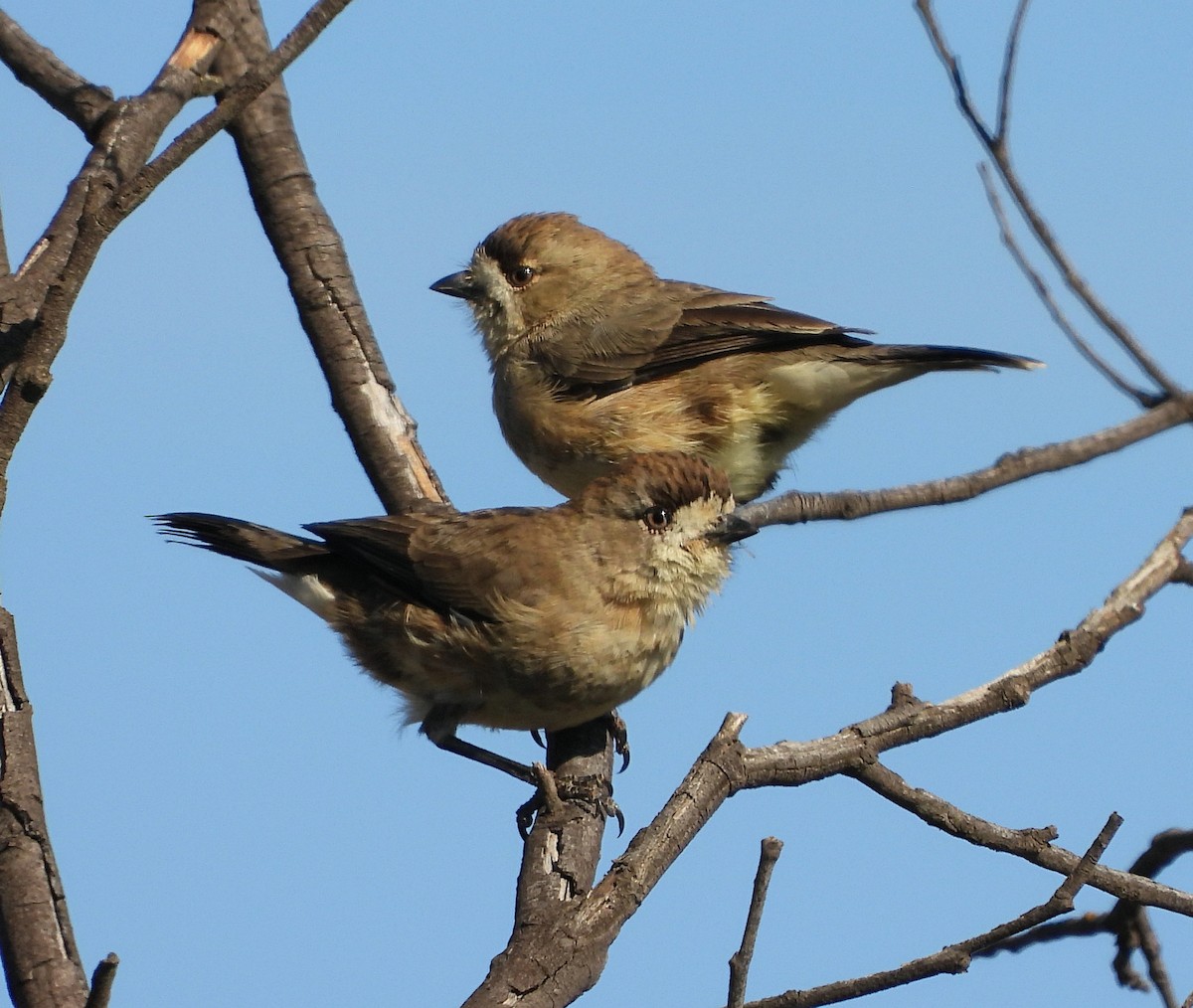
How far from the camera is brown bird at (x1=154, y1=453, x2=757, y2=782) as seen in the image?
5430 millimetres

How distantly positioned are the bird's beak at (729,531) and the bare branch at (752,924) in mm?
2209

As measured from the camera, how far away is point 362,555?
5898 millimetres

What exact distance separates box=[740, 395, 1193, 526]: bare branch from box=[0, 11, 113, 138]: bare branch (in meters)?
3.93

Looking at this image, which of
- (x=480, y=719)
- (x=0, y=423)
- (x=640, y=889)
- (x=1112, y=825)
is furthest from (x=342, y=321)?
(x=1112, y=825)

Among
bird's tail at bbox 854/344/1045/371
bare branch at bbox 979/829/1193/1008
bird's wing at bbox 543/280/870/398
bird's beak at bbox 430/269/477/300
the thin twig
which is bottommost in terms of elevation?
the thin twig

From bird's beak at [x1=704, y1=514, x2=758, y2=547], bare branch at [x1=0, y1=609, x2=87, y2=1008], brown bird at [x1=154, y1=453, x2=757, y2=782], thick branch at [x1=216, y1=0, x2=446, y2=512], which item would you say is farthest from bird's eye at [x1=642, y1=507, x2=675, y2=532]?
bare branch at [x1=0, y1=609, x2=87, y2=1008]

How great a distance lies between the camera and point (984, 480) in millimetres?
2963

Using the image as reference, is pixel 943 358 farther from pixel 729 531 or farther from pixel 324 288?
pixel 324 288

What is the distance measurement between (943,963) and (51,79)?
5.22 metres

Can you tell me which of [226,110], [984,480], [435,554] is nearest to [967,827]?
[984,480]

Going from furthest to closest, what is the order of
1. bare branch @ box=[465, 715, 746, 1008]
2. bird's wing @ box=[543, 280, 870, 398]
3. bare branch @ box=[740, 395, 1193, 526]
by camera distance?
1. bird's wing @ box=[543, 280, 870, 398]
2. bare branch @ box=[465, 715, 746, 1008]
3. bare branch @ box=[740, 395, 1193, 526]

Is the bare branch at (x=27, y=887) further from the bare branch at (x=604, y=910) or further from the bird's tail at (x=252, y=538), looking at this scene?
the bird's tail at (x=252, y=538)

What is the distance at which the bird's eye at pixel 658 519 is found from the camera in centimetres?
572

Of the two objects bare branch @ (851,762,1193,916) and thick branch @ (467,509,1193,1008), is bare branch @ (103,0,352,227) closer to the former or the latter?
thick branch @ (467,509,1193,1008)
